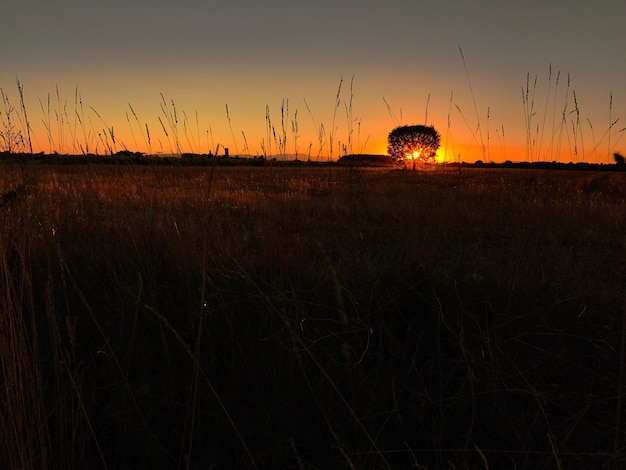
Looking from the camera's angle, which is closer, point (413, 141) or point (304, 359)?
point (304, 359)

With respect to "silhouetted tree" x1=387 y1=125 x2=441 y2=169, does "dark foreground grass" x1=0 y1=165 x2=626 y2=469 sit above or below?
below

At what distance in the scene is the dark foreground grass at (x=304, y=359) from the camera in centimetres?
158

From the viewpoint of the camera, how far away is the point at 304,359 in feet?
6.44

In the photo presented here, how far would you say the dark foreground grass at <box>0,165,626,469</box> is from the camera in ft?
5.17

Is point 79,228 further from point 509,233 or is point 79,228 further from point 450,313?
point 509,233

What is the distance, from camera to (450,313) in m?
2.23

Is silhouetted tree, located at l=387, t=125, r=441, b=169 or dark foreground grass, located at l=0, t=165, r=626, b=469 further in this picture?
silhouetted tree, located at l=387, t=125, r=441, b=169

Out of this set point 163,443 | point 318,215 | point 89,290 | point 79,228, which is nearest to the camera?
point 163,443

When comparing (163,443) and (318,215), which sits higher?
(318,215)

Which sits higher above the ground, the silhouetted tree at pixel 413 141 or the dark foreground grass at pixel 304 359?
the silhouetted tree at pixel 413 141

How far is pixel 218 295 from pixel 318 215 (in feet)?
9.74

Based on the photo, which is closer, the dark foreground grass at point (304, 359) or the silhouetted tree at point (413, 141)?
the dark foreground grass at point (304, 359)

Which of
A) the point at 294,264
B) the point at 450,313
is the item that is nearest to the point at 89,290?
the point at 294,264

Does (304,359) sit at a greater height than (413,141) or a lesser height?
lesser
